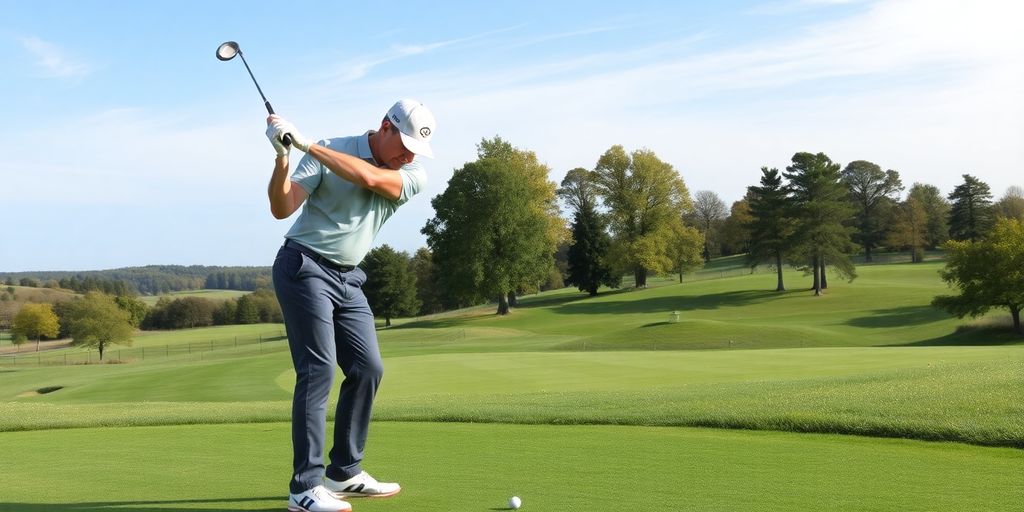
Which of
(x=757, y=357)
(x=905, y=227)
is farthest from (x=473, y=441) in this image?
(x=905, y=227)

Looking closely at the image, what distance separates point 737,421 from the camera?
873cm

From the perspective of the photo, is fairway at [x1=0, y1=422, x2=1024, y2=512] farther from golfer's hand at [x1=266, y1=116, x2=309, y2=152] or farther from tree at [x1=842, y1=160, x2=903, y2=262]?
tree at [x1=842, y1=160, x2=903, y2=262]

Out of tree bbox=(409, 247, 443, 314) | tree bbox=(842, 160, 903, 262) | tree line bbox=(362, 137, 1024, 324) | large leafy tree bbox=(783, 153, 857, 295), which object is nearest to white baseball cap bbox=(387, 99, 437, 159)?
tree line bbox=(362, 137, 1024, 324)

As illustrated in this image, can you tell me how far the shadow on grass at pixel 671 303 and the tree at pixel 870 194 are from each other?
35499 mm

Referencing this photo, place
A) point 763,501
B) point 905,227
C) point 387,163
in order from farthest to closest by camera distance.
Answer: point 905,227 → point 387,163 → point 763,501

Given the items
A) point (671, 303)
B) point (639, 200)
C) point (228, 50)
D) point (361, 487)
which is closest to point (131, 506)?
point (361, 487)

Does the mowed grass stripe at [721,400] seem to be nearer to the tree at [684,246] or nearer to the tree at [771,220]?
the tree at [771,220]

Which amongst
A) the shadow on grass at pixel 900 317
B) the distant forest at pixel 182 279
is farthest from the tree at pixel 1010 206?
the distant forest at pixel 182 279

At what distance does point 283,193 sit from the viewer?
4852 millimetres

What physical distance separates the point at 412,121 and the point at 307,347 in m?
1.43

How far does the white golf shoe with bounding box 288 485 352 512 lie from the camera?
191 inches

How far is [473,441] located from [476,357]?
21548 millimetres

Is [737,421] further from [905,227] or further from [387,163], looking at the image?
[905,227]

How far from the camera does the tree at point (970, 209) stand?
7969 cm
